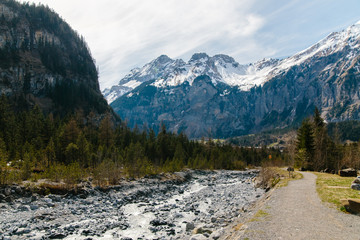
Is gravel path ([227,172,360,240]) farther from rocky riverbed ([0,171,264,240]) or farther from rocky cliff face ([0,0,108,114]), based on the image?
rocky cliff face ([0,0,108,114])

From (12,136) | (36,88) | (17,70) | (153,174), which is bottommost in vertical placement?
(153,174)

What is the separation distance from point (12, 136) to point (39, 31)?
179 m

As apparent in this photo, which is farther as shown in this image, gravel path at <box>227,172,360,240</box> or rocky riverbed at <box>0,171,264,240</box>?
rocky riverbed at <box>0,171,264,240</box>

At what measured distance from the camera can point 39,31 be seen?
195 metres

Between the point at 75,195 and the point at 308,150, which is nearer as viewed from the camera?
the point at 75,195

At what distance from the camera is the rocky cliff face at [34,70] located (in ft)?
486

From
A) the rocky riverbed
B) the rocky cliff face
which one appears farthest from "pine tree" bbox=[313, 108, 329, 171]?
the rocky cliff face

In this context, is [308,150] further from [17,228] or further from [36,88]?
[36,88]

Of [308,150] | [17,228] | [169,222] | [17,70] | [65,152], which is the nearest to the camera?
[17,228]

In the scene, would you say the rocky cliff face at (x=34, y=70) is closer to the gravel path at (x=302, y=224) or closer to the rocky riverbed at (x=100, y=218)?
the rocky riverbed at (x=100, y=218)

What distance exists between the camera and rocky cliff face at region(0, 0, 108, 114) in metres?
148

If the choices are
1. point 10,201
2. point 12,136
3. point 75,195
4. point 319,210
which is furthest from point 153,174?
point 319,210

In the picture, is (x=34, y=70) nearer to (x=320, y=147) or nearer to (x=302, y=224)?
(x=320, y=147)

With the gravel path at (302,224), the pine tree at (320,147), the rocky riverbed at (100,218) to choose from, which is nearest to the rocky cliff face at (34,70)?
the rocky riverbed at (100,218)
